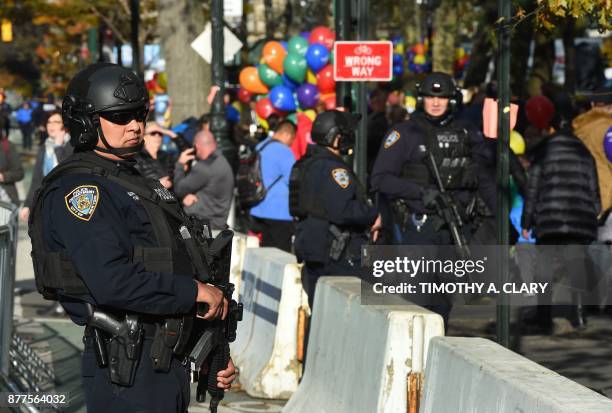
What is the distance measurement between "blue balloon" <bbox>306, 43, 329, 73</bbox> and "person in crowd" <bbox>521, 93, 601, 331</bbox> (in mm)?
9432

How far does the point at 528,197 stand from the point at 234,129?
889 centimetres

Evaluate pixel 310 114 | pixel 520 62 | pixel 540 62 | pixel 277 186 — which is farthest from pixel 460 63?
pixel 277 186

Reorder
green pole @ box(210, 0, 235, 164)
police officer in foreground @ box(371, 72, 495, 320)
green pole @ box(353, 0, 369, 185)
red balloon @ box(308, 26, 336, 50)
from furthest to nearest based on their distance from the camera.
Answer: red balloon @ box(308, 26, 336, 50)
green pole @ box(210, 0, 235, 164)
green pole @ box(353, 0, 369, 185)
police officer in foreground @ box(371, 72, 495, 320)

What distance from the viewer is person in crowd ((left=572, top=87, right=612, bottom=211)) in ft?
39.4

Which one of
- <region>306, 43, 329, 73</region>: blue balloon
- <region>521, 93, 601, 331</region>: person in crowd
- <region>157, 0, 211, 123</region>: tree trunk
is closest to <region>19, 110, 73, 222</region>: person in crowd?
<region>521, 93, 601, 331</region>: person in crowd

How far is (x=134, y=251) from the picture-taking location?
184 inches

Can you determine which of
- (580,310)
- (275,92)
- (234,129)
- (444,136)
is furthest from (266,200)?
(275,92)

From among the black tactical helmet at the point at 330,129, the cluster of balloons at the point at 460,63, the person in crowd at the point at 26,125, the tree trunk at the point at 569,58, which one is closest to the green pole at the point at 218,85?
the black tactical helmet at the point at 330,129

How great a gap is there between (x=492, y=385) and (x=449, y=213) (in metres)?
4.53

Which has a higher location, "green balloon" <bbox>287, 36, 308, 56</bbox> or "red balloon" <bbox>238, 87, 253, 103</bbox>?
"green balloon" <bbox>287, 36, 308, 56</bbox>

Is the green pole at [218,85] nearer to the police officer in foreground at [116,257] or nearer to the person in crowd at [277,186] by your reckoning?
the person in crowd at [277,186]

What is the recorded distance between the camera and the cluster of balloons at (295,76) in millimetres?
21016

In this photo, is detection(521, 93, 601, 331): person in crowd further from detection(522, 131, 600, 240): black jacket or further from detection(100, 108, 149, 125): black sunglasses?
detection(100, 108, 149, 125): black sunglasses

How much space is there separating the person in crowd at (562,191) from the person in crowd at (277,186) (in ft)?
8.20
